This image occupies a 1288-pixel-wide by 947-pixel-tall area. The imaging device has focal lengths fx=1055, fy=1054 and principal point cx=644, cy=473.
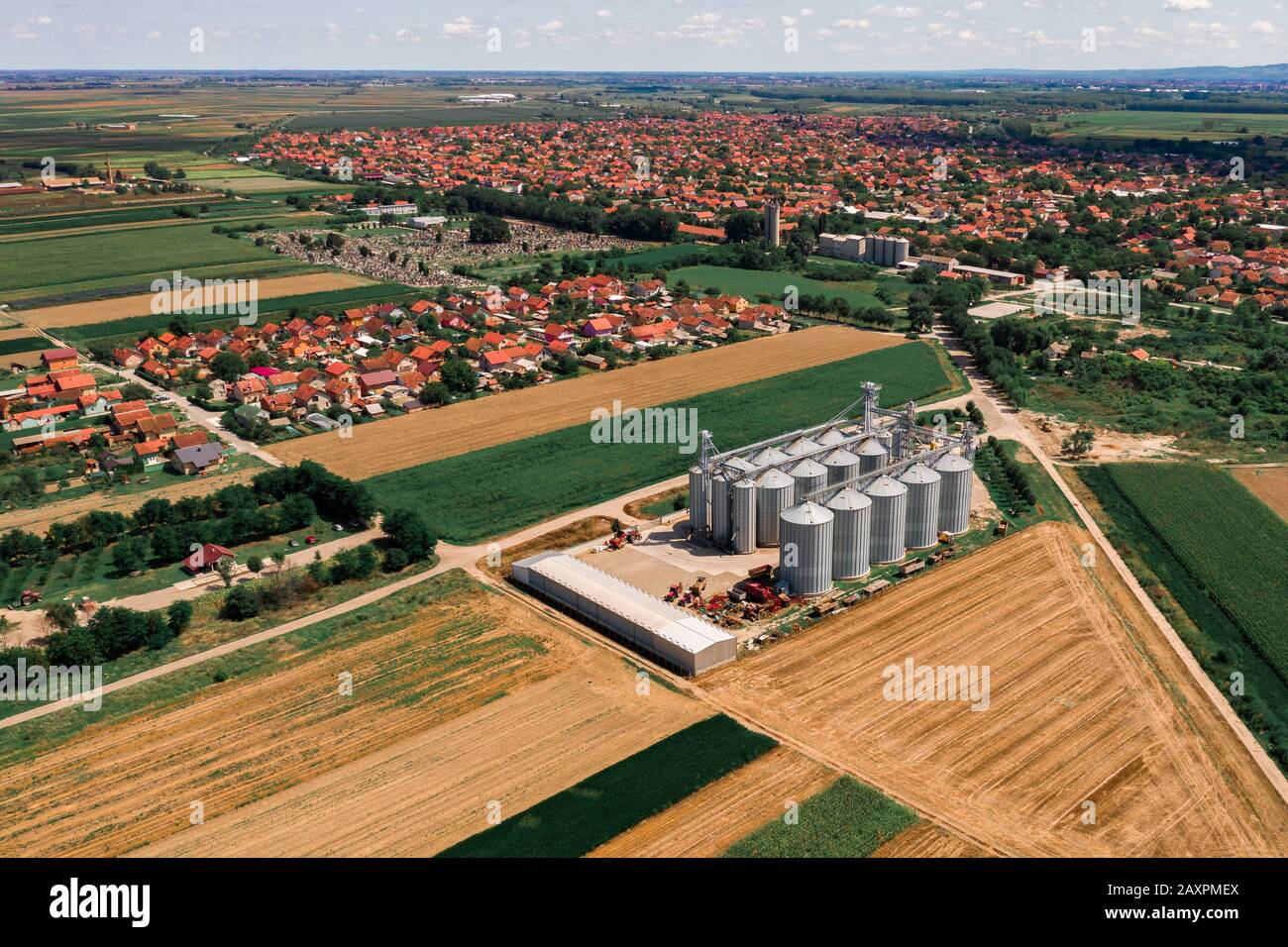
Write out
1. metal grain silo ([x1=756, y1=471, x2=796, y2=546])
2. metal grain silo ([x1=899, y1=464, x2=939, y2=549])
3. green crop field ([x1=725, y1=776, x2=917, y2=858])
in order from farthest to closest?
metal grain silo ([x1=899, y1=464, x2=939, y2=549]) → metal grain silo ([x1=756, y1=471, x2=796, y2=546]) → green crop field ([x1=725, y1=776, x2=917, y2=858])

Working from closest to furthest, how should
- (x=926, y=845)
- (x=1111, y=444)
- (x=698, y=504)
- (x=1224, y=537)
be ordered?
1. (x=926, y=845)
2. (x=1224, y=537)
3. (x=698, y=504)
4. (x=1111, y=444)

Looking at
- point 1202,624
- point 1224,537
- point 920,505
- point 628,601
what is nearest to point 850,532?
point 920,505

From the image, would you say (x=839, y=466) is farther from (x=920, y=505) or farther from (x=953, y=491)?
(x=953, y=491)

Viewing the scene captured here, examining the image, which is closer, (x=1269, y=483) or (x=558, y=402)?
(x=1269, y=483)

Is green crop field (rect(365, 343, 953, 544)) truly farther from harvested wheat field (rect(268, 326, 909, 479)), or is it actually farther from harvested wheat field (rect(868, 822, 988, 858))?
harvested wheat field (rect(868, 822, 988, 858))

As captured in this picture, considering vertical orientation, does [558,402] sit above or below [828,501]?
above

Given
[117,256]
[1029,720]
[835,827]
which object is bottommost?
[835,827]

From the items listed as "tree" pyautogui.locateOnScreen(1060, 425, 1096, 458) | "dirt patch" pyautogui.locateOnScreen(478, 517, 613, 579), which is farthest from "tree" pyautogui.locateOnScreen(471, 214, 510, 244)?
"tree" pyautogui.locateOnScreen(1060, 425, 1096, 458)
